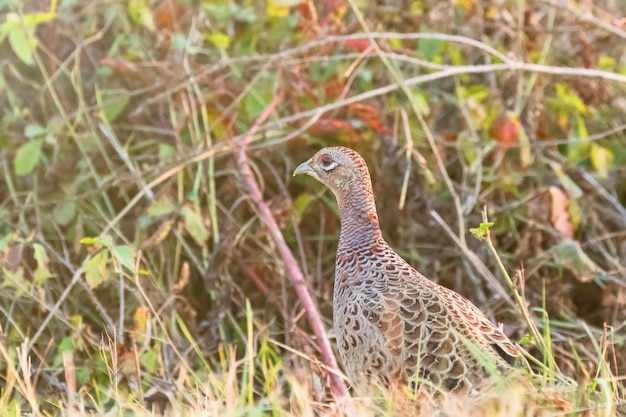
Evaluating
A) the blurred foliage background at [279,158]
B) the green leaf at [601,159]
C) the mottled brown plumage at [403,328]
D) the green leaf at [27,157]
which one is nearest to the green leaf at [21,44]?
the blurred foliage background at [279,158]

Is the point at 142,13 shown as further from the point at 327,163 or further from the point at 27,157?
the point at 327,163

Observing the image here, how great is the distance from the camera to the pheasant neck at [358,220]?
10.5ft

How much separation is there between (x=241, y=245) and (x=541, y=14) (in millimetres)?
1842

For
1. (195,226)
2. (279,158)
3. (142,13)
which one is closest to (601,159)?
(279,158)

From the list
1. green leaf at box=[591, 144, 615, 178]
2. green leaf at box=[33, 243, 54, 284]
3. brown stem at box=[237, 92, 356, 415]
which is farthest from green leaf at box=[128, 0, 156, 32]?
green leaf at box=[591, 144, 615, 178]

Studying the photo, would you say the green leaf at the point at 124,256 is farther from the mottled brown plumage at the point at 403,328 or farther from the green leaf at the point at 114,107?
the green leaf at the point at 114,107

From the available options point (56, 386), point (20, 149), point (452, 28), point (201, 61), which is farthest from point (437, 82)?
point (56, 386)

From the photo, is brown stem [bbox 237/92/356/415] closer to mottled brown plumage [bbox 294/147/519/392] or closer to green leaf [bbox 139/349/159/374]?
mottled brown plumage [bbox 294/147/519/392]

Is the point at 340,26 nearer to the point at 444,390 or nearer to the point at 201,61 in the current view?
the point at 201,61

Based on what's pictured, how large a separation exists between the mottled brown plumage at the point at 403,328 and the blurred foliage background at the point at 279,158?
2.31 feet

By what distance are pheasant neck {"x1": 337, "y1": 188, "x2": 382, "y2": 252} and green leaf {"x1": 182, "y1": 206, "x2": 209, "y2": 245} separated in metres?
0.67

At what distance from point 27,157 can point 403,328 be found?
1.85 metres

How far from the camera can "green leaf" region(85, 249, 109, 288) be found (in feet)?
10.7

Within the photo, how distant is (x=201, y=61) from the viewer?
4684 millimetres
